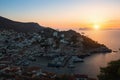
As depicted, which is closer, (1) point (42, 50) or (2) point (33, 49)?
(1) point (42, 50)

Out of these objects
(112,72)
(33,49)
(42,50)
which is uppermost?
(33,49)

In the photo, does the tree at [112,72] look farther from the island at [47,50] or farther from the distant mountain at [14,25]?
the distant mountain at [14,25]

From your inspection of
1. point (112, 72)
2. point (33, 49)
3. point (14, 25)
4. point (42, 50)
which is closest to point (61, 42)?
point (42, 50)

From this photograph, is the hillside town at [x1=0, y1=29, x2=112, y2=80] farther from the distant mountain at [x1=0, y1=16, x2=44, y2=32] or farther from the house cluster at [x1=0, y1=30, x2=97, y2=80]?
the distant mountain at [x1=0, y1=16, x2=44, y2=32]

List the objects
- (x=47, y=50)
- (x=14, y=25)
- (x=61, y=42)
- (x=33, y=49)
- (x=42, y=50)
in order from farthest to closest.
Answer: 1. (x=14, y=25)
2. (x=61, y=42)
3. (x=33, y=49)
4. (x=47, y=50)
5. (x=42, y=50)

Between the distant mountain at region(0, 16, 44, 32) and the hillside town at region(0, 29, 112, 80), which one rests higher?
the distant mountain at region(0, 16, 44, 32)

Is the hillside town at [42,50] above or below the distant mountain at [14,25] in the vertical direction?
below

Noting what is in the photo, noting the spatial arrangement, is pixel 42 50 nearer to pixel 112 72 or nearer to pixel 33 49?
pixel 33 49

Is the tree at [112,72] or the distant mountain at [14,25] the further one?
the distant mountain at [14,25]

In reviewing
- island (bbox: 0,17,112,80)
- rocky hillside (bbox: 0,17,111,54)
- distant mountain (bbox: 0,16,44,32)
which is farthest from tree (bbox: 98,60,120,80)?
distant mountain (bbox: 0,16,44,32)

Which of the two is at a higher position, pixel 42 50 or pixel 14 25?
pixel 14 25

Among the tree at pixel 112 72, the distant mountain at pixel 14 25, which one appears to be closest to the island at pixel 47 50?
the distant mountain at pixel 14 25

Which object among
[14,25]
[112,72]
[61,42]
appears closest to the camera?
[112,72]
